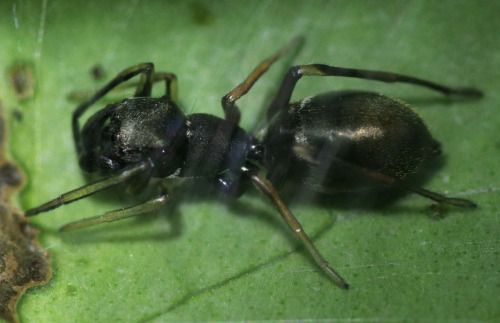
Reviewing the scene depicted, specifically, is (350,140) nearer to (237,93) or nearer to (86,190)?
(237,93)

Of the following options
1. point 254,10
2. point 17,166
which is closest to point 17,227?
point 17,166

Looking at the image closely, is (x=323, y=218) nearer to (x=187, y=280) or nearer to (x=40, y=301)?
(x=187, y=280)

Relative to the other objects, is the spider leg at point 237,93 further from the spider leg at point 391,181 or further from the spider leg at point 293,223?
the spider leg at point 391,181

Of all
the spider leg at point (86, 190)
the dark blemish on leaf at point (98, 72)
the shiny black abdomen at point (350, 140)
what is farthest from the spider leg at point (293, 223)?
the dark blemish on leaf at point (98, 72)

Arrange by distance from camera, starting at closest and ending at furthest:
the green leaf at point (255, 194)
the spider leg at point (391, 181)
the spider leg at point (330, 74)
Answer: the green leaf at point (255, 194) → the spider leg at point (391, 181) → the spider leg at point (330, 74)

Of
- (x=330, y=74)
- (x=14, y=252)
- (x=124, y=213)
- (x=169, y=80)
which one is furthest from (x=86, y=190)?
(x=330, y=74)

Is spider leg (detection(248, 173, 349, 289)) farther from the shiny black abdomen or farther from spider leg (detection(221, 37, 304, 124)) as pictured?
spider leg (detection(221, 37, 304, 124))

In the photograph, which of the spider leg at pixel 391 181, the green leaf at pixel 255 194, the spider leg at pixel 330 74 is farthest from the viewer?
the spider leg at pixel 330 74
